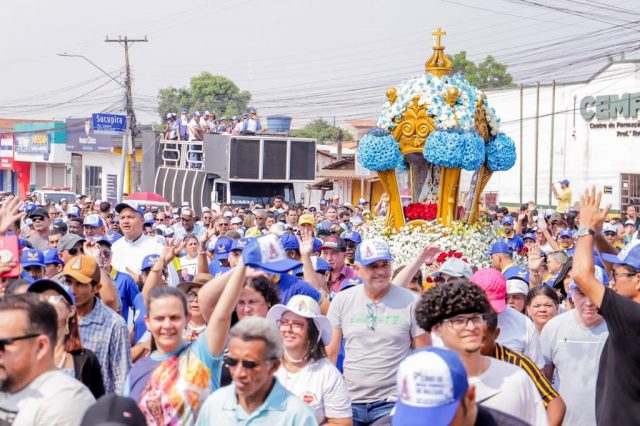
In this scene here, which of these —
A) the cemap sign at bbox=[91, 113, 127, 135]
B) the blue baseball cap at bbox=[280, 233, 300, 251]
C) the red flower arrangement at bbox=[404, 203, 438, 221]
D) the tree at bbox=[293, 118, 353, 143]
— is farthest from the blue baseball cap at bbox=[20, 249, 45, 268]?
the tree at bbox=[293, 118, 353, 143]

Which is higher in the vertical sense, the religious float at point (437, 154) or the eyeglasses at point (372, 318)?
the religious float at point (437, 154)

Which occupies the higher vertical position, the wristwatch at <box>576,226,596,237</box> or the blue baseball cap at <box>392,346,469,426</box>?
the wristwatch at <box>576,226,596,237</box>

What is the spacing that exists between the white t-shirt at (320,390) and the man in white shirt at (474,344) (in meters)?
1.33

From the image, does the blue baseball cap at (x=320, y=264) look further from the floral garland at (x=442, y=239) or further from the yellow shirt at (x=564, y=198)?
the yellow shirt at (x=564, y=198)

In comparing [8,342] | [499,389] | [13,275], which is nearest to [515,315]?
[499,389]

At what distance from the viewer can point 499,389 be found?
4.47 m

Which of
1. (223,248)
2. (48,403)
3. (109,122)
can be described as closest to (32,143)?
(109,122)

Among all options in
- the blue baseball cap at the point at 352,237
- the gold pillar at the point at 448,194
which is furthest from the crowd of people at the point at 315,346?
the gold pillar at the point at 448,194

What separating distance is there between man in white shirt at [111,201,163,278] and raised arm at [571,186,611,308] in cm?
614

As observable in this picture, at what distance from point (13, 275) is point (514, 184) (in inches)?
1424

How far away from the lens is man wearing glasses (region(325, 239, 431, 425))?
22.8ft

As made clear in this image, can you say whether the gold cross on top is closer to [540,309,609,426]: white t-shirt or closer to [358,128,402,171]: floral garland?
[358,128,402,171]: floral garland

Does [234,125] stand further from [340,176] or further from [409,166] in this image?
[409,166]

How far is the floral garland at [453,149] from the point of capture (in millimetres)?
13227
